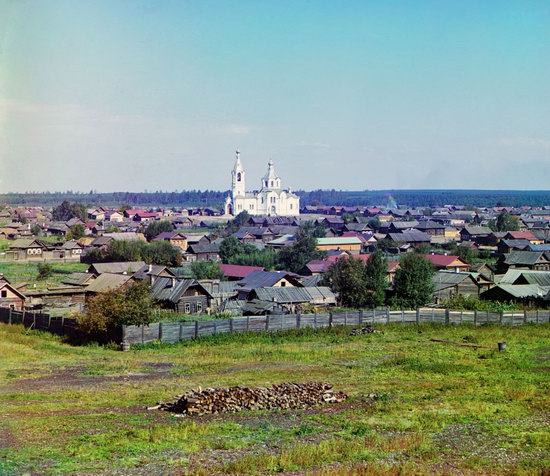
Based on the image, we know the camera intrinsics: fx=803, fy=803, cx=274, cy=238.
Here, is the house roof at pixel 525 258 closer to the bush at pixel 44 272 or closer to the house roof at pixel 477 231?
the house roof at pixel 477 231

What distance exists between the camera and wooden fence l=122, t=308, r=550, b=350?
29.5m

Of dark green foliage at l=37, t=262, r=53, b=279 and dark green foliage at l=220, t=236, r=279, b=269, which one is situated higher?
dark green foliage at l=220, t=236, r=279, b=269

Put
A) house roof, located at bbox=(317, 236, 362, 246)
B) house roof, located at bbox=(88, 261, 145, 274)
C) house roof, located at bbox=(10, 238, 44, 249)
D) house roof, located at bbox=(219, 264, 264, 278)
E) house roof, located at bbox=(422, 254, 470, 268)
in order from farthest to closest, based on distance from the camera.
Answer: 1. house roof, located at bbox=(317, 236, 362, 246)
2. house roof, located at bbox=(10, 238, 44, 249)
3. house roof, located at bbox=(422, 254, 470, 268)
4. house roof, located at bbox=(219, 264, 264, 278)
5. house roof, located at bbox=(88, 261, 145, 274)

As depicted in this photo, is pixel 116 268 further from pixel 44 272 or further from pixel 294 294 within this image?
pixel 294 294

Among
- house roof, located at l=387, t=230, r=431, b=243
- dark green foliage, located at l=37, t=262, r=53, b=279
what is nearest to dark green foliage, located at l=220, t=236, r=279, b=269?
dark green foliage, located at l=37, t=262, r=53, b=279

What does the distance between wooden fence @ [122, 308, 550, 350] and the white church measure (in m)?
117

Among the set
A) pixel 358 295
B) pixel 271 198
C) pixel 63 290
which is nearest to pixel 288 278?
pixel 358 295

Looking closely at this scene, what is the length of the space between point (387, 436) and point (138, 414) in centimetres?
570

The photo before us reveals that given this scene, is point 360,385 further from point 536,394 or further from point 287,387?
point 536,394

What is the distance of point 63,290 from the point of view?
152 ft

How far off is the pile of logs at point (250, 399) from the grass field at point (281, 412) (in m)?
0.41

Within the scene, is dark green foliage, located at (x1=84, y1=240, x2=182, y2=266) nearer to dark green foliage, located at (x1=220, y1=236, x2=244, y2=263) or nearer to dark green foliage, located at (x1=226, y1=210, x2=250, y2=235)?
dark green foliage, located at (x1=220, y1=236, x2=244, y2=263)

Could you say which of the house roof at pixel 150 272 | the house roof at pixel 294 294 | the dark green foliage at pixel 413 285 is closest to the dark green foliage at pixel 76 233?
the house roof at pixel 150 272

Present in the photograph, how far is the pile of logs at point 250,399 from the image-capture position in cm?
1808
